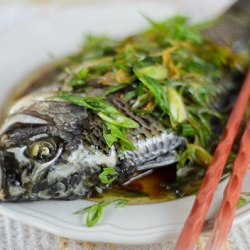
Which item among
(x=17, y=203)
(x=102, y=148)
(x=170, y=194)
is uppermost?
(x=102, y=148)

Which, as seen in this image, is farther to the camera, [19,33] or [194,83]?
[19,33]

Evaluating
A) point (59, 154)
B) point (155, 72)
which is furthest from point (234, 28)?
point (59, 154)

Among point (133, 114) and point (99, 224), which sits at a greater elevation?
point (133, 114)

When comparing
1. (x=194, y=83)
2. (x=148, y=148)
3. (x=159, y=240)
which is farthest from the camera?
(x=194, y=83)

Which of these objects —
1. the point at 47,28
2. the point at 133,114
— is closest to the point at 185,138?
the point at 133,114

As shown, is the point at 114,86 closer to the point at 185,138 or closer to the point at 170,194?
the point at 185,138

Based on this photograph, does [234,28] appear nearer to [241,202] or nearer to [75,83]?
[75,83]

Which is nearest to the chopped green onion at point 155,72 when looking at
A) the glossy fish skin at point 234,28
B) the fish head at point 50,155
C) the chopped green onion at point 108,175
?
the fish head at point 50,155
